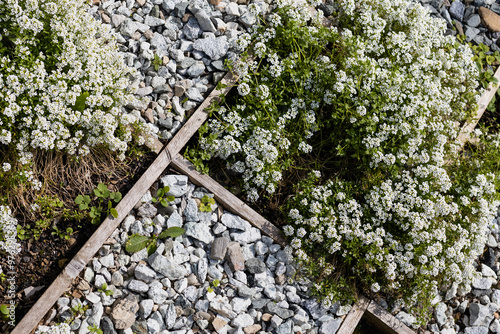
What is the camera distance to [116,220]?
3.50m

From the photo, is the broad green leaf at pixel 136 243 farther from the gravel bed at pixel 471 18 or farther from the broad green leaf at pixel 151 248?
the gravel bed at pixel 471 18

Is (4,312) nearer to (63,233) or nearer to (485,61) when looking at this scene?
(63,233)

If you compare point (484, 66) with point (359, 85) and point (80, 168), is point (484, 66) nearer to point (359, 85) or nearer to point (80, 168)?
point (359, 85)

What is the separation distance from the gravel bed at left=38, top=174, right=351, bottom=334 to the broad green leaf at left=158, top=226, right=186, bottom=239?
5 cm

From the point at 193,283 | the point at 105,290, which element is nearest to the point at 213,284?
the point at 193,283

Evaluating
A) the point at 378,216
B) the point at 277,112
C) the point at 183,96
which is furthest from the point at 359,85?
the point at 183,96

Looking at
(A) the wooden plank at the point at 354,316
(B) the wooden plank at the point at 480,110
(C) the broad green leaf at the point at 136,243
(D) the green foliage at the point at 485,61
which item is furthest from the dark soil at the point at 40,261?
(D) the green foliage at the point at 485,61

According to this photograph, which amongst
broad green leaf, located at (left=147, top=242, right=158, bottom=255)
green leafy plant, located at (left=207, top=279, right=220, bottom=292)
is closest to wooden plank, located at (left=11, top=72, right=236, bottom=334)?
broad green leaf, located at (left=147, top=242, right=158, bottom=255)

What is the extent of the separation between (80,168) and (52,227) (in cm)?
46

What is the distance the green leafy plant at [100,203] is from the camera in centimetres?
348

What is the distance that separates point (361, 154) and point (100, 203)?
80.7 inches

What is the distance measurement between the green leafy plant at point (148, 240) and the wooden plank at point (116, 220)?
161 mm

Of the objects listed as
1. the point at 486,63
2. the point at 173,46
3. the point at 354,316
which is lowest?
the point at 354,316

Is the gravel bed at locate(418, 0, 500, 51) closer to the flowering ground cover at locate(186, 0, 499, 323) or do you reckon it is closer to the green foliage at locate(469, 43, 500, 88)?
the green foliage at locate(469, 43, 500, 88)
